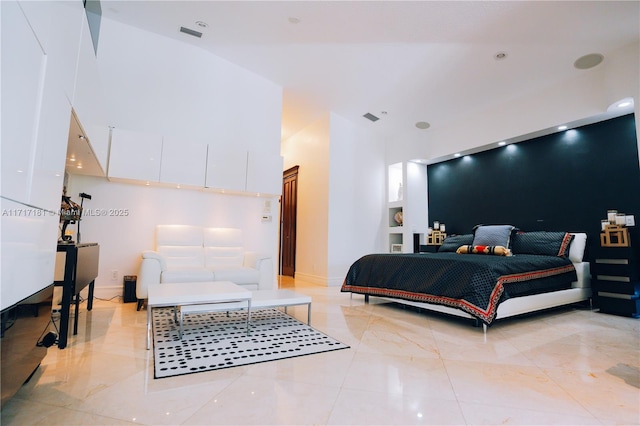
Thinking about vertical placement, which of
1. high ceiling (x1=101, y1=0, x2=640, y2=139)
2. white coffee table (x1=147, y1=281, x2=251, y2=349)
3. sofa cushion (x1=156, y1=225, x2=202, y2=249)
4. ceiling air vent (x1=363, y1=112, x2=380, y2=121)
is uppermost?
high ceiling (x1=101, y1=0, x2=640, y2=139)

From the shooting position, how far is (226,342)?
2.34m

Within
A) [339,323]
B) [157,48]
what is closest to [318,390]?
[339,323]

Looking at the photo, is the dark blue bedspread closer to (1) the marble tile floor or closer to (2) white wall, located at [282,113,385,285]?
(1) the marble tile floor

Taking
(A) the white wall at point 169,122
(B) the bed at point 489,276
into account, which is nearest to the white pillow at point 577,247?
(B) the bed at point 489,276

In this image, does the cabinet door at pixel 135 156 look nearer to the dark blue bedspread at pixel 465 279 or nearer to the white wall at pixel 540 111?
the dark blue bedspread at pixel 465 279

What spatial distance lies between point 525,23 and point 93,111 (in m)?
4.48

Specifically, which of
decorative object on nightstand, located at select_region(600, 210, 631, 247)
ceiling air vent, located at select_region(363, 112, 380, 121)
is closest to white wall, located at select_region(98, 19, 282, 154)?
ceiling air vent, located at select_region(363, 112, 380, 121)

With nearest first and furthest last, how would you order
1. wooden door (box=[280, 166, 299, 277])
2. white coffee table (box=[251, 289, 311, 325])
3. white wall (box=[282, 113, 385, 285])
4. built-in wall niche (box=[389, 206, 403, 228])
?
white coffee table (box=[251, 289, 311, 325])
white wall (box=[282, 113, 385, 285])
built-in wall niche (box=[389, 206, 403, 228])
wooden door (box=[280, 166, 299, 277])

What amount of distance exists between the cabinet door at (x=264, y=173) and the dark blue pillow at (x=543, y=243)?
3486 millimetres

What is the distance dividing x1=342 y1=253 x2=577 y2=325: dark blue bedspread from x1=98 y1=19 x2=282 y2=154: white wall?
2.71 meters

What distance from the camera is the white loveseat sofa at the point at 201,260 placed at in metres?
3.41

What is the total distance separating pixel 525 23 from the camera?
3436 millimetres

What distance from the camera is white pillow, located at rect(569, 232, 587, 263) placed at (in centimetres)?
385

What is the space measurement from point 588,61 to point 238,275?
5.10 m
